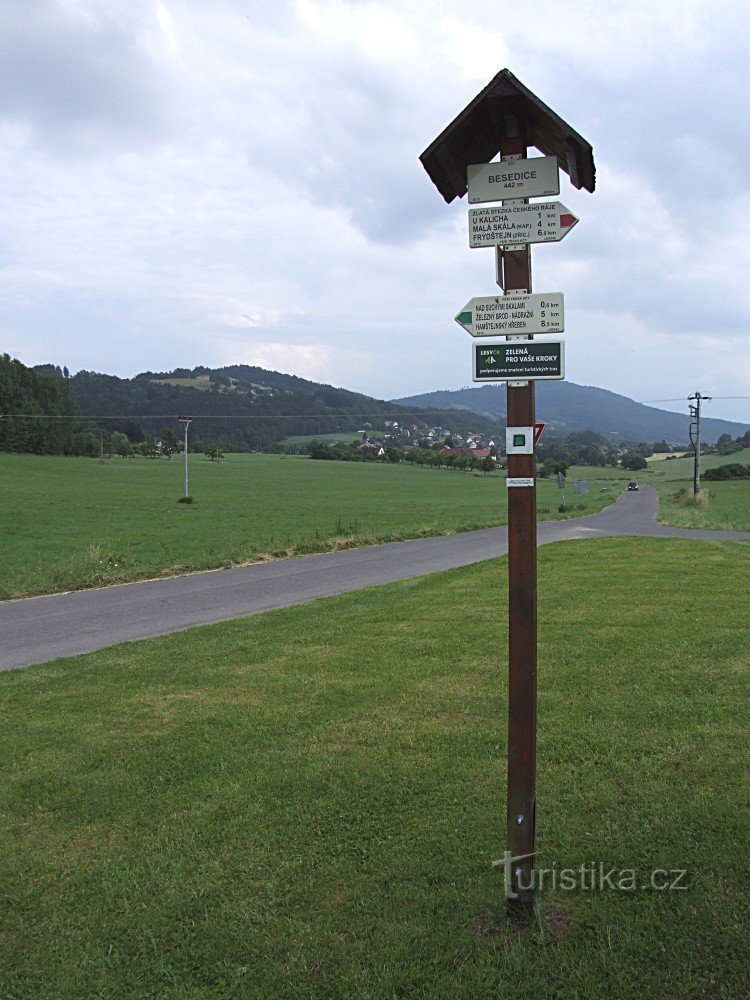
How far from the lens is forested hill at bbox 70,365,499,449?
12100 centimetres

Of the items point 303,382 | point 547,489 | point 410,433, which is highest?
point 303,382

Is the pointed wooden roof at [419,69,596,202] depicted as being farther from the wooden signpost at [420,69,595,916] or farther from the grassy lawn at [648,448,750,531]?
the grassy lawn at [648,448,750,531]

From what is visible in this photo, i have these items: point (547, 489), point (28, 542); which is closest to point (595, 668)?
point (28, 542)

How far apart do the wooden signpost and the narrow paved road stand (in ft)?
25.3

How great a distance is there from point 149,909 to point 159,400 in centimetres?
13720

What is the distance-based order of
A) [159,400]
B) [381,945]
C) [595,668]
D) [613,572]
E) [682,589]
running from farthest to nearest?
[159,400], [613,572], [682,589], [595,668], [381,945]

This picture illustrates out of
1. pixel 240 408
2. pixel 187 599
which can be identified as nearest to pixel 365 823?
pixel 187 599

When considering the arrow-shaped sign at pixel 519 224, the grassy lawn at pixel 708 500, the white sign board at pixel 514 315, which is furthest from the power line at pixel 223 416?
the white sign board at pixel 514 315

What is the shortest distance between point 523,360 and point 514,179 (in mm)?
929

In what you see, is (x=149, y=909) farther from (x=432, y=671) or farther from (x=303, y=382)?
(x=303, y=382)

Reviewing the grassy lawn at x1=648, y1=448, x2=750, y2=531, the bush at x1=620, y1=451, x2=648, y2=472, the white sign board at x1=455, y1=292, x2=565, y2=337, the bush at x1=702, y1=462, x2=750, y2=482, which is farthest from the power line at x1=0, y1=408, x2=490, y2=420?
the white sign board at x1=455, y1=292, x2=565, y2=337

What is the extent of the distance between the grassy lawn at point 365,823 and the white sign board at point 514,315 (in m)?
2.67

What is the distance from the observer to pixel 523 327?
3.48 m

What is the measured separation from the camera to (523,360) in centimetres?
346
